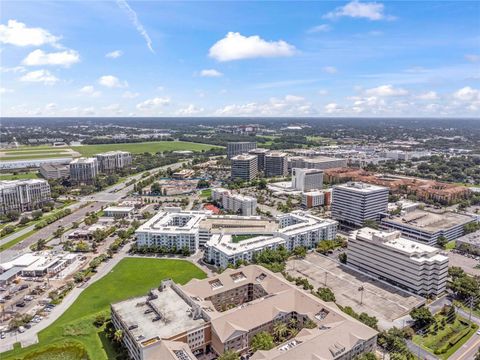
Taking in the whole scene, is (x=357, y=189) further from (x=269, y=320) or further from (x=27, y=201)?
(x=27, y=201)

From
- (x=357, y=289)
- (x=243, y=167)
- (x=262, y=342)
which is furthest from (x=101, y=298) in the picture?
(x=243, y=167)

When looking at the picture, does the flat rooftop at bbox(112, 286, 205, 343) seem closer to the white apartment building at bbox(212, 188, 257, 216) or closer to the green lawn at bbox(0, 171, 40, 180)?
the white apartment building at bbox(212, 188, 257, 216)

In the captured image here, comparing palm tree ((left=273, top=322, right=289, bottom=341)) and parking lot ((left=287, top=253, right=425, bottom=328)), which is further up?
palm tree ((left=273, top=322, right=289, bottom=341))

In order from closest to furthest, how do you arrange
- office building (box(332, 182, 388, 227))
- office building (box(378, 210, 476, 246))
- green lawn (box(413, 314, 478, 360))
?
green lawn (box(413, 314, 478, 360)) → office building (box(378, 210, 476, 246)) → office building (box(332, 182, 388, 227))

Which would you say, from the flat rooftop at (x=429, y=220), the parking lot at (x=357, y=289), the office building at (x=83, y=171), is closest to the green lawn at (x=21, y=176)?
the office building at (x=83, y=171)

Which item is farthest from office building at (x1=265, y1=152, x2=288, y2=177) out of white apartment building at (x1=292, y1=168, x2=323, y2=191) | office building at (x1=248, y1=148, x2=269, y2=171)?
white apartment building at (x1=292, y1=168, x2=323, y2=191)

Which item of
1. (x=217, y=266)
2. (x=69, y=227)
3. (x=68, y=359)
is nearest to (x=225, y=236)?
(x=217, y=266)
